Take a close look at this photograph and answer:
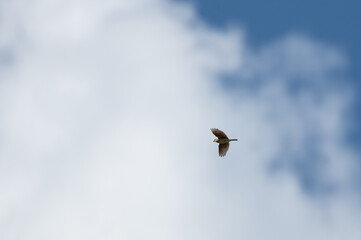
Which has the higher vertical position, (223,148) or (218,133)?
(218,133)

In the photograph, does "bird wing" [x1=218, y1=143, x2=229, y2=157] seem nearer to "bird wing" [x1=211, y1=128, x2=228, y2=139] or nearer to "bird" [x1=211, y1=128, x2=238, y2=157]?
"bird" [x1=211, y1=128, x2=238, y2=157]

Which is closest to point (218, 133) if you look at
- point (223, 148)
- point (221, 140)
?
point (221, 140)

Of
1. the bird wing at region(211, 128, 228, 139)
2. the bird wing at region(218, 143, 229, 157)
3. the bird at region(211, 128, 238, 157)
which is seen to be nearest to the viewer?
the bird wing at region(211, 128, 228, 139)

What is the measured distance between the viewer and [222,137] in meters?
133

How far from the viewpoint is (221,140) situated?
13300 cm

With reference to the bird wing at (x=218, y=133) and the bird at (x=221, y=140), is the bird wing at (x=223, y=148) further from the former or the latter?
the bird wing at (x=218, y=133)

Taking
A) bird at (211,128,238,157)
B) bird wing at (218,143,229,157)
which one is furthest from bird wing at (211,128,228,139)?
bird wing at (218,143,229,157)

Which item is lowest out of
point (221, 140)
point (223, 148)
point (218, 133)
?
point (223, 148)

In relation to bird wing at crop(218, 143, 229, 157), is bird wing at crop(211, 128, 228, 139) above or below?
above

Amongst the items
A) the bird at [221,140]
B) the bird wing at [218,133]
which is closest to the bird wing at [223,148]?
the bird at [221,140]

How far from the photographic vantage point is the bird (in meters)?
132

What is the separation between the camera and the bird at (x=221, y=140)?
433ft

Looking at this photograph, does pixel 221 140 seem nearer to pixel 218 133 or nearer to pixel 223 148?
pixel 218 133

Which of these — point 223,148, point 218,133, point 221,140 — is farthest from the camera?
point 223,148
